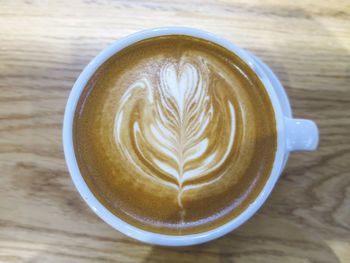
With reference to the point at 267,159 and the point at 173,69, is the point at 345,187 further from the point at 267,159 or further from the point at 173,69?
the point at 173,69

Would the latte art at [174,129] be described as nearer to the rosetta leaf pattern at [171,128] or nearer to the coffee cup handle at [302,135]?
the rosetta leaf pattern at [171,128]

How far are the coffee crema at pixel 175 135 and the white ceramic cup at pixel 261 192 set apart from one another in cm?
2

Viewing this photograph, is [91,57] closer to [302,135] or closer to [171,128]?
[171,128]

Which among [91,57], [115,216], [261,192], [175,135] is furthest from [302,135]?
[91,57]

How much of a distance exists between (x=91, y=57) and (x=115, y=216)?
0.48m

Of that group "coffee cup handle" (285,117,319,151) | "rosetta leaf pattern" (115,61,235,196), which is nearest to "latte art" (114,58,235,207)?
"rosetta leaf pattern" (115,61,235,196)

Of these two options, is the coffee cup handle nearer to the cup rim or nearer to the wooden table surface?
the cup rim

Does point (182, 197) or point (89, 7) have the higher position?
point (89, 7)

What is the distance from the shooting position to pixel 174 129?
0.86m

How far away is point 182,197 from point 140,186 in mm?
101

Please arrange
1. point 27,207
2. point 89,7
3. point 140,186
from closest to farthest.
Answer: point 140,186, point 27,207, point 89,7

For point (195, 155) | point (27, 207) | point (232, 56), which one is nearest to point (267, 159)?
point (195, 155)

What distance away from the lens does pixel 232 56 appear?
0.90 metres

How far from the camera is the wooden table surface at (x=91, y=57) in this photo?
91cm
